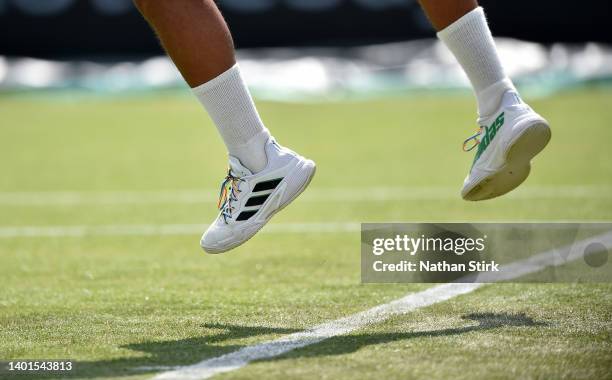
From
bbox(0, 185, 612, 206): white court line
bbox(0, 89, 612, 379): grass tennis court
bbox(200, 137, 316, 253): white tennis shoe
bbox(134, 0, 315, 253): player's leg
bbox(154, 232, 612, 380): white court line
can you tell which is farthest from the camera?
bbox(0, 185, 612, 206): white court line

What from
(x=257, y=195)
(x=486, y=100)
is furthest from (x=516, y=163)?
(x=257, y=195)

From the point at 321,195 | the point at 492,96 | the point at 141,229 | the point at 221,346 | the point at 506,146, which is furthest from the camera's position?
the point at 321,195

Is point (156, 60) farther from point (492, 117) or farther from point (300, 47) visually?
point (492, 117)

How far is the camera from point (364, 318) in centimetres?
316

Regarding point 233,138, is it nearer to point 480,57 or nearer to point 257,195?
point 257,195

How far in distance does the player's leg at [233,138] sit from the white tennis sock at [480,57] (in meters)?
0.59

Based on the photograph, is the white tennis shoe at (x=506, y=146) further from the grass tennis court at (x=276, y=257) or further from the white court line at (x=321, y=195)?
the white court line at (x=321, y=195)

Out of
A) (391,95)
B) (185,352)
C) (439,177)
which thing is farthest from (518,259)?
(391,95)

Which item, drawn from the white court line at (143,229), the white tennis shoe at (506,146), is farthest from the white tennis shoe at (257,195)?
the white court line at (143,229)

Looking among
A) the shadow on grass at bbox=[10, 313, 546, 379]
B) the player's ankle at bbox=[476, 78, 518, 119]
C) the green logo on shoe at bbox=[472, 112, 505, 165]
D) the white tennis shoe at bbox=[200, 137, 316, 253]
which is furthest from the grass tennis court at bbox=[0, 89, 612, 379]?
the player's ankle at bbox=[476, 78, 518, 119]

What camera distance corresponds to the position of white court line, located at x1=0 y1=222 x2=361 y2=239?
5.30 metres

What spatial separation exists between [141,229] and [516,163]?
8.51ft

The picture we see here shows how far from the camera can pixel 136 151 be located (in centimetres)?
927

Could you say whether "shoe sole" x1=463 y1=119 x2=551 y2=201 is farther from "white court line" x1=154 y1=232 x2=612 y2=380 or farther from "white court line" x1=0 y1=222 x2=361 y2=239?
"white court line" x1=0 y1=222 x2=361 y2=239
